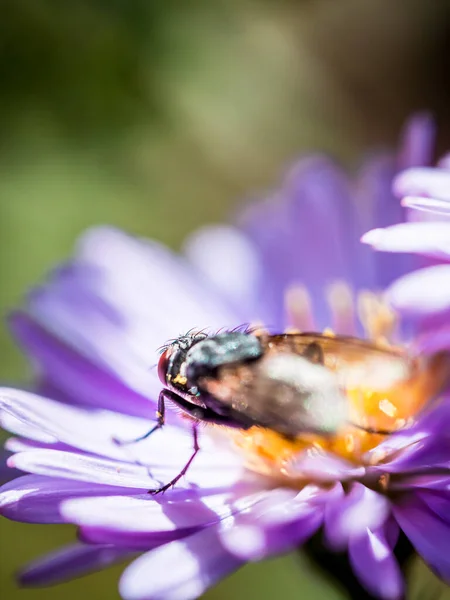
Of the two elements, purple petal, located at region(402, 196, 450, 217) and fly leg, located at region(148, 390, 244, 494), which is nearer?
purple petal, located at region(402, 196, 450, 217)

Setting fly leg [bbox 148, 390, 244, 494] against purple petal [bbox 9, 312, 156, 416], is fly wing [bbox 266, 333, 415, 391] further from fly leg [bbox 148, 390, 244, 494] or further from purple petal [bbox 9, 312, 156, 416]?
purple petal [bbox 9, 312, 156, 416]

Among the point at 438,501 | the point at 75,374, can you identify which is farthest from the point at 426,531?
the point at 75,374

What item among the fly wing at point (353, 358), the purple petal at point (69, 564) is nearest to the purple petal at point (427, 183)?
the fly wing at point (353, 358)

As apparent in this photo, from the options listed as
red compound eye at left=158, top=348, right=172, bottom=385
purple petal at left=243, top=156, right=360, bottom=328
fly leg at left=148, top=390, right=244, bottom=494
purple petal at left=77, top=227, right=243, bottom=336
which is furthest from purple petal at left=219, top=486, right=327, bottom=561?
purple petal at left=243, top=156, right=360, bottom=328

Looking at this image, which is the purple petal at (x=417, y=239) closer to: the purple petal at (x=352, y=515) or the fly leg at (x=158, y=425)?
the purple petal at (x=352, y=515)

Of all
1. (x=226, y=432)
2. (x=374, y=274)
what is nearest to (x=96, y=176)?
(x=374, y=274)
